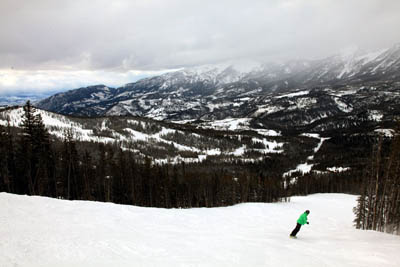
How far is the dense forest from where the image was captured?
30609mm

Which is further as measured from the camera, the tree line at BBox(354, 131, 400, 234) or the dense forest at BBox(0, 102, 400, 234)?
the dense forest at BBox(0, 102, 400, 234)

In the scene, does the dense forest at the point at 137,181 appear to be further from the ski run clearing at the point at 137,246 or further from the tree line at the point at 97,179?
the ski run clearing at the point at 137,246

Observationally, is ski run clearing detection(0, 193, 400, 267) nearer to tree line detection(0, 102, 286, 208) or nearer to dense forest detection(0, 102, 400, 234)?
dense forest detection(0, 102, 400, 234)

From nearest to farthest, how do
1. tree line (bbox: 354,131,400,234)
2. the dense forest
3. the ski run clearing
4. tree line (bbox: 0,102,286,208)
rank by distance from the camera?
1. the ski run clearing
2. tree line (bbox: 354,131,400,234)
3. the dense forest
4. tree line (bbox: 0,102,286,208)

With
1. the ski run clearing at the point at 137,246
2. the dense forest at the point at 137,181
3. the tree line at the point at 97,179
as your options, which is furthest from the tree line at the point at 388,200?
the tree line at the point at 97,179

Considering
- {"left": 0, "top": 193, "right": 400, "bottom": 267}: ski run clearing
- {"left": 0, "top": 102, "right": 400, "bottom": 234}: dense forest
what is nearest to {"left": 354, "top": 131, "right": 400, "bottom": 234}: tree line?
{"left": 0, "top": 102, "right": 400, "bottom": 234}: dense forest

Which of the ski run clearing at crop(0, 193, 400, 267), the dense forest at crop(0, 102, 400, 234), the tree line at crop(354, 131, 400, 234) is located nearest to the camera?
the ski run clearing at crop(0, 193, 400, 267)

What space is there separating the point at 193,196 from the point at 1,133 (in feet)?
173

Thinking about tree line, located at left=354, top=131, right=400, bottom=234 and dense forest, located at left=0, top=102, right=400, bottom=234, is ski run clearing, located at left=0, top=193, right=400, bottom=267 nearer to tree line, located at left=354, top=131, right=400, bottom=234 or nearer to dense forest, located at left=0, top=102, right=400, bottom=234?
tree line, located at left=354, top=131, right=400, bottom=234

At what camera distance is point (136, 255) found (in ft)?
37.8

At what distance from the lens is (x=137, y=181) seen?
201 ft

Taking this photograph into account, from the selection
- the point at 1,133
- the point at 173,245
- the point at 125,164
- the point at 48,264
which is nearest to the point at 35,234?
the point at 48,264

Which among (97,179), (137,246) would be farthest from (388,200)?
(97,179)

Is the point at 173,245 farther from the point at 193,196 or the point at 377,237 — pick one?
the point at 193,196
